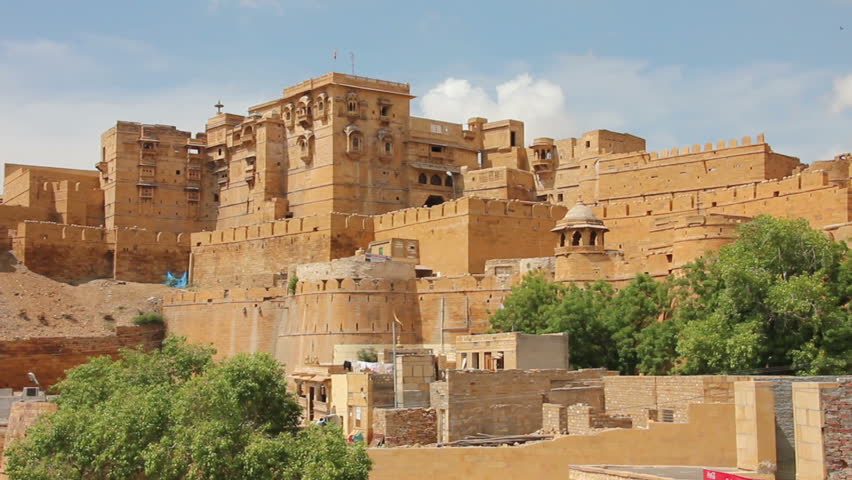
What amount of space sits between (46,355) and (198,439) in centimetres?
2255

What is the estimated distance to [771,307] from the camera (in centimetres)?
2511

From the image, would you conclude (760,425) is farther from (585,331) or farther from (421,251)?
(421,251)

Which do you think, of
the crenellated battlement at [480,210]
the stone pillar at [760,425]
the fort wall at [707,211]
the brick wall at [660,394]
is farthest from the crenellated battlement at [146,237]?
the stone pillar at [760,425]

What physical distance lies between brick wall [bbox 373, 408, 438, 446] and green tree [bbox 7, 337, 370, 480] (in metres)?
1.55

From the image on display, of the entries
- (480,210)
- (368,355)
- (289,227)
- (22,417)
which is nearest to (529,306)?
(368,355)

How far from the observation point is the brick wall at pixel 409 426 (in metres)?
21.6

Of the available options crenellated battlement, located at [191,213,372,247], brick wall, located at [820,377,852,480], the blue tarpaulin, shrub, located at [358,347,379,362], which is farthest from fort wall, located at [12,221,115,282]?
brick wall, located at [820,377,852,480]

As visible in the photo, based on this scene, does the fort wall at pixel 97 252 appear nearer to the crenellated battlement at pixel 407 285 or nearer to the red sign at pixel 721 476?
the crenellated battlement at pixel 407 285

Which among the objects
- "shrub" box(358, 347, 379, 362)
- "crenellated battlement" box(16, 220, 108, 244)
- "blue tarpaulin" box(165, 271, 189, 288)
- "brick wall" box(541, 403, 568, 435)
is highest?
"crenellated battlement" box(16, 220, 108, 244)

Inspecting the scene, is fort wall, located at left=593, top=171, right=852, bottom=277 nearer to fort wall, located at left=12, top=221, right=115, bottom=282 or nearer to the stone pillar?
the stone pillar

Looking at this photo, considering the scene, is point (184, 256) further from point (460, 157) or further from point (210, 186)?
point (460, 157)

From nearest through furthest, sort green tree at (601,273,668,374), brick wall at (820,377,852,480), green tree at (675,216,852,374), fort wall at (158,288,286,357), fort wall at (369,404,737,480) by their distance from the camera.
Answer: brick wall at (820,377,852,480) < fort wall at (369,404,737,480) < green tree at (675,216,852,374) < green tree at (601,273,668,374) < fort wall at (158,288,286,357)

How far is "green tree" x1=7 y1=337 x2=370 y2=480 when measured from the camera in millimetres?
18312

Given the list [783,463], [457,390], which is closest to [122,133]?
[457,390]
